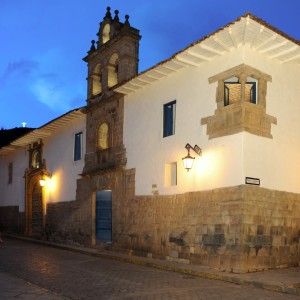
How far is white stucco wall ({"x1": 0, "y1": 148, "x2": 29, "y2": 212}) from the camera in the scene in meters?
23.1

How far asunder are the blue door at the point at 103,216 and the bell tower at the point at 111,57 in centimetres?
400

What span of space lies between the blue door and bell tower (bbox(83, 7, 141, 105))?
13.1 ft

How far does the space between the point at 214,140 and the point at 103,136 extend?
6531 millimetres

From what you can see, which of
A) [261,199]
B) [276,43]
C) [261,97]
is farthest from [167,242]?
[276,43]

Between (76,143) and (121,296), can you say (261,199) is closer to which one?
(121,296)

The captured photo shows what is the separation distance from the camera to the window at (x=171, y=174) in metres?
13.0

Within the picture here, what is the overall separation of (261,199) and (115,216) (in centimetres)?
608

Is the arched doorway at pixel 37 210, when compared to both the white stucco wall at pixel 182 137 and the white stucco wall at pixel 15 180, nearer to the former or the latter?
the white stucco wall at pixel 15 180

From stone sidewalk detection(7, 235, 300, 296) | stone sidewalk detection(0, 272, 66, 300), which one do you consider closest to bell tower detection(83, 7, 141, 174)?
stone sidewalk detection(7, 235, 300, 296)

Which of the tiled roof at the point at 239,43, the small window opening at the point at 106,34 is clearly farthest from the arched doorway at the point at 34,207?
the tiled roof at the point at 239,43

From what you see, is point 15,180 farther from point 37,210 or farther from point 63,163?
point 63,163

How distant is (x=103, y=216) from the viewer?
627 inches

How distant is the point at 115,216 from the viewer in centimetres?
1501

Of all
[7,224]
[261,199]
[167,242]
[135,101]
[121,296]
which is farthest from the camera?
[7,224]
